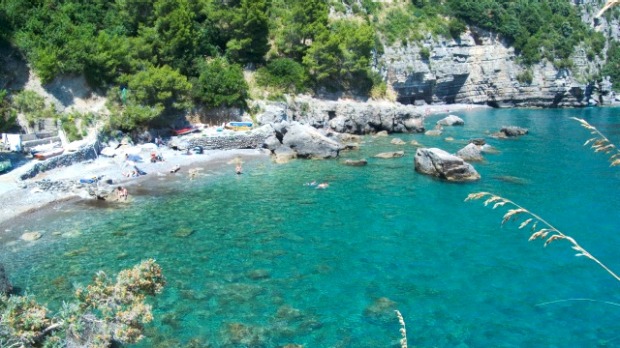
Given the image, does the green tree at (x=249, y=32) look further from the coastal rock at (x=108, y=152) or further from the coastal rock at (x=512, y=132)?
the coastal rock at (x=512, y=132)

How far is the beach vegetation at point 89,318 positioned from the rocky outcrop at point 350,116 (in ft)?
147

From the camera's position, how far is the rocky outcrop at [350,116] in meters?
55.3

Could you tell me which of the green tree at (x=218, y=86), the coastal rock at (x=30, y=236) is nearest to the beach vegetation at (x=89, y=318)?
the coastal rock at (x=30, y=236)

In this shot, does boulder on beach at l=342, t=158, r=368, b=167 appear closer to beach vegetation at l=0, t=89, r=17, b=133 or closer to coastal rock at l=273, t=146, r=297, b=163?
coastal rock at l=273, t=146, r=297, b=163

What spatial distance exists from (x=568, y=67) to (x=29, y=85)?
8512cm

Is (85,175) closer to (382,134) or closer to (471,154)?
(471,154)

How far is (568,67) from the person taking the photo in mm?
87438

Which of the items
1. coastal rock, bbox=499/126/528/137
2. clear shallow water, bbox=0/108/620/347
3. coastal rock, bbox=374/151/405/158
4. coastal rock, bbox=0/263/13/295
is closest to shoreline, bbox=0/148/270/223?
clear shallow water, bbox=0/108/620/347

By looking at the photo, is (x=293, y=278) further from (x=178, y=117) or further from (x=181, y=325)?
(x=178, y=117)

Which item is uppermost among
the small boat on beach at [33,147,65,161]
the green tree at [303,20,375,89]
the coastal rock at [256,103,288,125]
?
the green tree at [303,20,375,89]

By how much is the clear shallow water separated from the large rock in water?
1.29 meters

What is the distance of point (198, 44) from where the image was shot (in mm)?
54719

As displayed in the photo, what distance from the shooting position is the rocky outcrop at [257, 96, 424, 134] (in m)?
Result: 55.3

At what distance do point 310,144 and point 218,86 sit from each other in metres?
13.4
